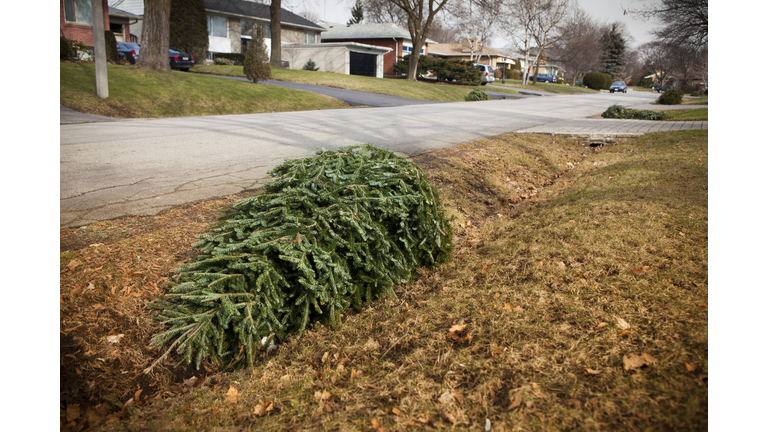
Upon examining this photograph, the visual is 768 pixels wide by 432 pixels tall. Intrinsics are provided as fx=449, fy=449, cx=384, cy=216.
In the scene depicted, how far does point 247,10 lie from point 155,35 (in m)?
26.9

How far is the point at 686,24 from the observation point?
14141 millimetres

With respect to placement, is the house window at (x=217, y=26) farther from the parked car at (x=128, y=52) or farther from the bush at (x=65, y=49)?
the bush at (x=65, y=49)

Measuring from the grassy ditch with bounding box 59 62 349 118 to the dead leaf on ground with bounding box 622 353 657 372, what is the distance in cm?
1357

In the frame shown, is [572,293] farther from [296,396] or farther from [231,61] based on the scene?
[231,61]

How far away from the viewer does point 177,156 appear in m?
6.88

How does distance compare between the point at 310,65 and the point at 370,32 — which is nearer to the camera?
the point at 310,65

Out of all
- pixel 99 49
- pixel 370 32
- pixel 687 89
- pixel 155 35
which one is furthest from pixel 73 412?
pixel 687 89

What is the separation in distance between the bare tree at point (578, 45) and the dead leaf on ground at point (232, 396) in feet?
180

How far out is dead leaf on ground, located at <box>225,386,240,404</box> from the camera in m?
2.28

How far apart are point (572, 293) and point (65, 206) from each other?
4.60 meters

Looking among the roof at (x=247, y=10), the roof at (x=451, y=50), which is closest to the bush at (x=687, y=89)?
the roof at (x=451, y=50)

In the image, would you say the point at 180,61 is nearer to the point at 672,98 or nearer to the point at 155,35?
the point at 155,35

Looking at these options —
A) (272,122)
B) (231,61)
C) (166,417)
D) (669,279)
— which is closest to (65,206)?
(166,417)

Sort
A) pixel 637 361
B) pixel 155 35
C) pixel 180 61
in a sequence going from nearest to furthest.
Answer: pixel 637 361 < pixel 155 35 < pixel 180 61
